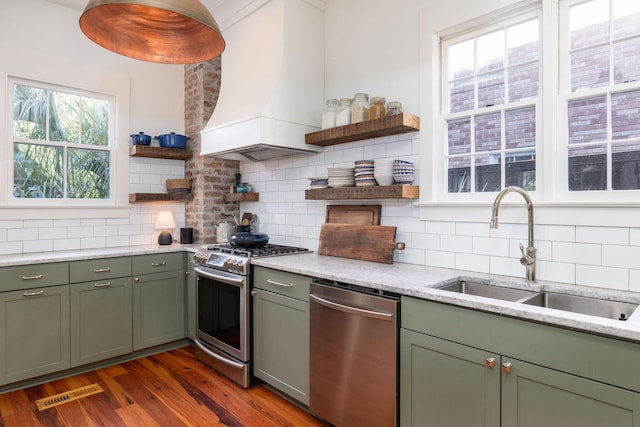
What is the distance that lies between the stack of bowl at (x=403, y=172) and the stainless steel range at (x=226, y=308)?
1065 mm

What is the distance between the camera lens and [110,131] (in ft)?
12.3

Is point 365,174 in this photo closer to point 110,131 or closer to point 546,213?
point 546,213

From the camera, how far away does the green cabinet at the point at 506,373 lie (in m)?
1.31

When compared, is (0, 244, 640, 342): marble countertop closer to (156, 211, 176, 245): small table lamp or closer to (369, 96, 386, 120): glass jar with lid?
(156, 211, 176, 245): small table lamp

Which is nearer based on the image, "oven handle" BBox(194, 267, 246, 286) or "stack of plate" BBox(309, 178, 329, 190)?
"oven handle" BBox(194, 267, 246, 286)

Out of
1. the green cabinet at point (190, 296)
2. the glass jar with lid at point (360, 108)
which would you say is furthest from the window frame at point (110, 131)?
the glass jar with lid at point (360, 108)

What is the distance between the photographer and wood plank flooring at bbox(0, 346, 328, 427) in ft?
7.84

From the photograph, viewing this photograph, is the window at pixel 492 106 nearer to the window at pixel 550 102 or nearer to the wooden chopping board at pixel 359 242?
the window at pixel 550 102

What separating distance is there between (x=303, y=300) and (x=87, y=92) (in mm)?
2868

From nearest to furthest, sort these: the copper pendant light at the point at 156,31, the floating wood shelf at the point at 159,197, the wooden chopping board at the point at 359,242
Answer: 1. the copper pendant light at the point at 156,31
2. the wooden chopping board at the point at 359,242
3. the floating wood shelf at the point at 159,197

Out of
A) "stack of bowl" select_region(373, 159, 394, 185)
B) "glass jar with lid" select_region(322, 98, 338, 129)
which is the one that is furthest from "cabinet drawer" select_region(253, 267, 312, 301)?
"glass jar with lid" select_region(322, 98, 338, 129)

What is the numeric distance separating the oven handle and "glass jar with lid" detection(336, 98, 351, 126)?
1340 millimetres

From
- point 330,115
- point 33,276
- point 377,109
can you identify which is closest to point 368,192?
point 377,109

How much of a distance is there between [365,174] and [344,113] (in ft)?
1.67
